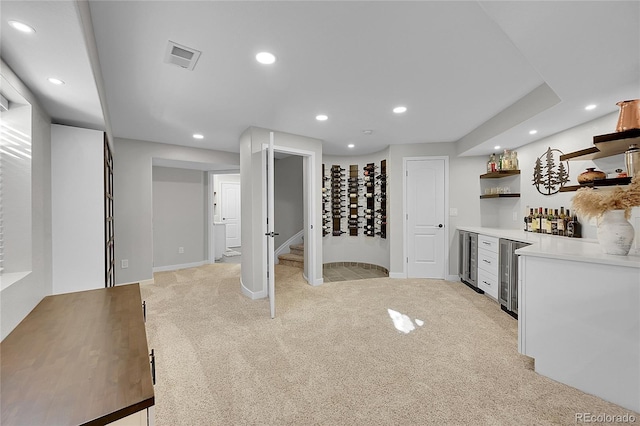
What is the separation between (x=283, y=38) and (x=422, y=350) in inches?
102

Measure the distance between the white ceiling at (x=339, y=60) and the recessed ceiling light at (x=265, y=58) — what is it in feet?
0.17

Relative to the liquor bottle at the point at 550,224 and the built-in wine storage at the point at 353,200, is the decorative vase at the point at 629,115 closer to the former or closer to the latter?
the liquor bottle at the point at 550,224

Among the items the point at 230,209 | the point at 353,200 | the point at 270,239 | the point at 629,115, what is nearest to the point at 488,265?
the point at 629,115

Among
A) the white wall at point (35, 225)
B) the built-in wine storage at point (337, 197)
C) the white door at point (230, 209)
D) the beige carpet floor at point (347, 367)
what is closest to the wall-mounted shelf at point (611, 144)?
the beige carpet floor at point (347, 367)

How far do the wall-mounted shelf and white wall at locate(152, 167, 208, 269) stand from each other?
5870 millimetres

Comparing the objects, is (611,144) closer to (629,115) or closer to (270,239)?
(629,115)

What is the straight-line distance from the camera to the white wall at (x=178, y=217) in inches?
205

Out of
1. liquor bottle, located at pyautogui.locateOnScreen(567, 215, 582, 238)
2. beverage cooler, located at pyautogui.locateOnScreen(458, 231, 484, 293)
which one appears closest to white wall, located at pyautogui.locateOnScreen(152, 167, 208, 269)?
beverage cooler, located at pyautogui.locateOnScreen(458, 231, 484, 293)

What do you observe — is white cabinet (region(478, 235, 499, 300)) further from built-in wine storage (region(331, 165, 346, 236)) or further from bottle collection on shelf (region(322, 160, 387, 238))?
built-in wine storage (region(331, 165, 346, 236))

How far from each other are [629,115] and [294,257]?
4769 mm

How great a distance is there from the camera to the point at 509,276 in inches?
120

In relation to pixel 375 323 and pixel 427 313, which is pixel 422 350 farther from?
pixel 427 313

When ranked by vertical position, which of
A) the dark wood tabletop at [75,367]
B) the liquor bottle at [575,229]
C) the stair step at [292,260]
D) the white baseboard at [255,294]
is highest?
the liquor bottle at [575,229]

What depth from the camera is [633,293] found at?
5.20ft
